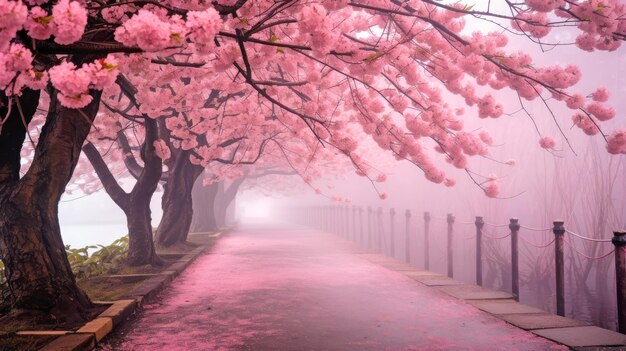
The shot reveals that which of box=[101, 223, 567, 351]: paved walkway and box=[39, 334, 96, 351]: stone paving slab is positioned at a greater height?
box=[39, 334, 96, 351]: stone paving slab

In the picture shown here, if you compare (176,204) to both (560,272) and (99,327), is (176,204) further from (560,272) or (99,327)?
(560,272)

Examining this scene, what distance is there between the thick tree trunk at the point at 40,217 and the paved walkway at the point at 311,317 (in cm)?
93

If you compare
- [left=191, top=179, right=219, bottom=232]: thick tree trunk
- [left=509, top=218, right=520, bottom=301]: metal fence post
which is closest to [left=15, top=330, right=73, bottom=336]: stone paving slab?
[left=509, top=218, right=520, bottom=301]: metal fence post

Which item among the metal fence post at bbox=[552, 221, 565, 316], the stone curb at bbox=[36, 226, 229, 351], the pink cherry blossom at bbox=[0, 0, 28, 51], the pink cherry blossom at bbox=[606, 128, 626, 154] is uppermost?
the pink cherry blossom at bbox=[0, 0, 28, 51]

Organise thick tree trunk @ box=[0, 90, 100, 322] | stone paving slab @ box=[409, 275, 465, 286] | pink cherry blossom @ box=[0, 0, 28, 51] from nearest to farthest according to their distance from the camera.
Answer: pink cherry blossom @ box=[0, 0, 28, 51], thick tree trunk @ box=[0, 90, 100, 322], stone paving slab @ box=[409, 275, 465, 286]

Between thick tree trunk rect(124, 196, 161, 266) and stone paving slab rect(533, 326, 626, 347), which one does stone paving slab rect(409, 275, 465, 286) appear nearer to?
stone paving slab rect(533, 326, 626, 347)

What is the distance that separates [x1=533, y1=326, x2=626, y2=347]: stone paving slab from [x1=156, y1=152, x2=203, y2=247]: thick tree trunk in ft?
34.0

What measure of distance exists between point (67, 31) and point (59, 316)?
362cm

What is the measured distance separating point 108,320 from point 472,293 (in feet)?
17.6

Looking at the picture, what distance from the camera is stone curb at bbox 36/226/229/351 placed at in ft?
14.1

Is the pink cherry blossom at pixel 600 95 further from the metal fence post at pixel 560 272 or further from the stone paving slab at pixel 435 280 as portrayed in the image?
the stone paving slab at pixel 435 280

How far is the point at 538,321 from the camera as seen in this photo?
564cm

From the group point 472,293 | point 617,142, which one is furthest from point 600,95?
point 472,293

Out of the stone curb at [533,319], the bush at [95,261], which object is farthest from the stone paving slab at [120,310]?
the stone curb at [533,319]
